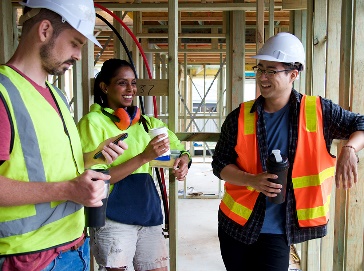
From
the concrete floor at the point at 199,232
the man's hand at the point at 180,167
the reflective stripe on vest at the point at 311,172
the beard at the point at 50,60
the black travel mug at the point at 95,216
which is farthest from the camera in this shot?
the concrete floor at the point at 199,232

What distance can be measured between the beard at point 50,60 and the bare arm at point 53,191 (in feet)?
1.28

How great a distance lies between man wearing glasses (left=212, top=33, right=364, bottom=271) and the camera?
5.81ft

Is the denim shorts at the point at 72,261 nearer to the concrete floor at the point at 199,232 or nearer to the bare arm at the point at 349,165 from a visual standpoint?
the bare arm at the point at 349,165

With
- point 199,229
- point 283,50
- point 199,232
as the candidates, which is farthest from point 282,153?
point 199,229

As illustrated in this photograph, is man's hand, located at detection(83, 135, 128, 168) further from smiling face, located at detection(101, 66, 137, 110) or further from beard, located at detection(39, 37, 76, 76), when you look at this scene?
smiling face, located at detection(101, 66, 137, 110)

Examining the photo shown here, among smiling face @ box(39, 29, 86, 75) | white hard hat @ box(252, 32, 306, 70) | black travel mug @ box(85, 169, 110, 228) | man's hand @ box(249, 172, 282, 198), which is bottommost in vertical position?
black travel mug @ box(85, 169, 110, 228)

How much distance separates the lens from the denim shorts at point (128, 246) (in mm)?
1857

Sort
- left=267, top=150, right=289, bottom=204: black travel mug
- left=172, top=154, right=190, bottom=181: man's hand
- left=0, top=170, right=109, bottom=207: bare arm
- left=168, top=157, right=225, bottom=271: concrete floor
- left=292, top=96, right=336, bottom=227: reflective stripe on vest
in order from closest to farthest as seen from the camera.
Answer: left=0, top=170, right=109, bottom=207: bare arm < left=267, top=150, right=289, bottom=204: black travel mug < left=292, top=96, right=336, bottom=227: reflective stripe on vest < left=172, top=154, right=190, bottom=181: man's hand < left=168, top=157, right=225, bottom=271: concrete floor

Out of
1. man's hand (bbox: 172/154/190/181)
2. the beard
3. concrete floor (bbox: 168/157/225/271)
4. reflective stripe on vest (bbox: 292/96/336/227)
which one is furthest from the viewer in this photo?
concrete floor (bbox: 168/157/225/271)

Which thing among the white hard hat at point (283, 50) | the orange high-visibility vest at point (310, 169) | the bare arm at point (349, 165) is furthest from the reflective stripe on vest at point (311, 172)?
the white hard hat at point (283, 50)

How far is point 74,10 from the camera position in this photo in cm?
131

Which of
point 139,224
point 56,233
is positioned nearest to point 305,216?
point 139,224

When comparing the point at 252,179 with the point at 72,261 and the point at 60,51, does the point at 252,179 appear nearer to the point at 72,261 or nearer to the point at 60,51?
the point at 72,261

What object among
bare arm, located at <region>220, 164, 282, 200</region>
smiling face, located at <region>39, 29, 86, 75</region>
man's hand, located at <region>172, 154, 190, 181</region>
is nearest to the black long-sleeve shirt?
bare arm, located at <region>220, 164, 282, 200</region>
